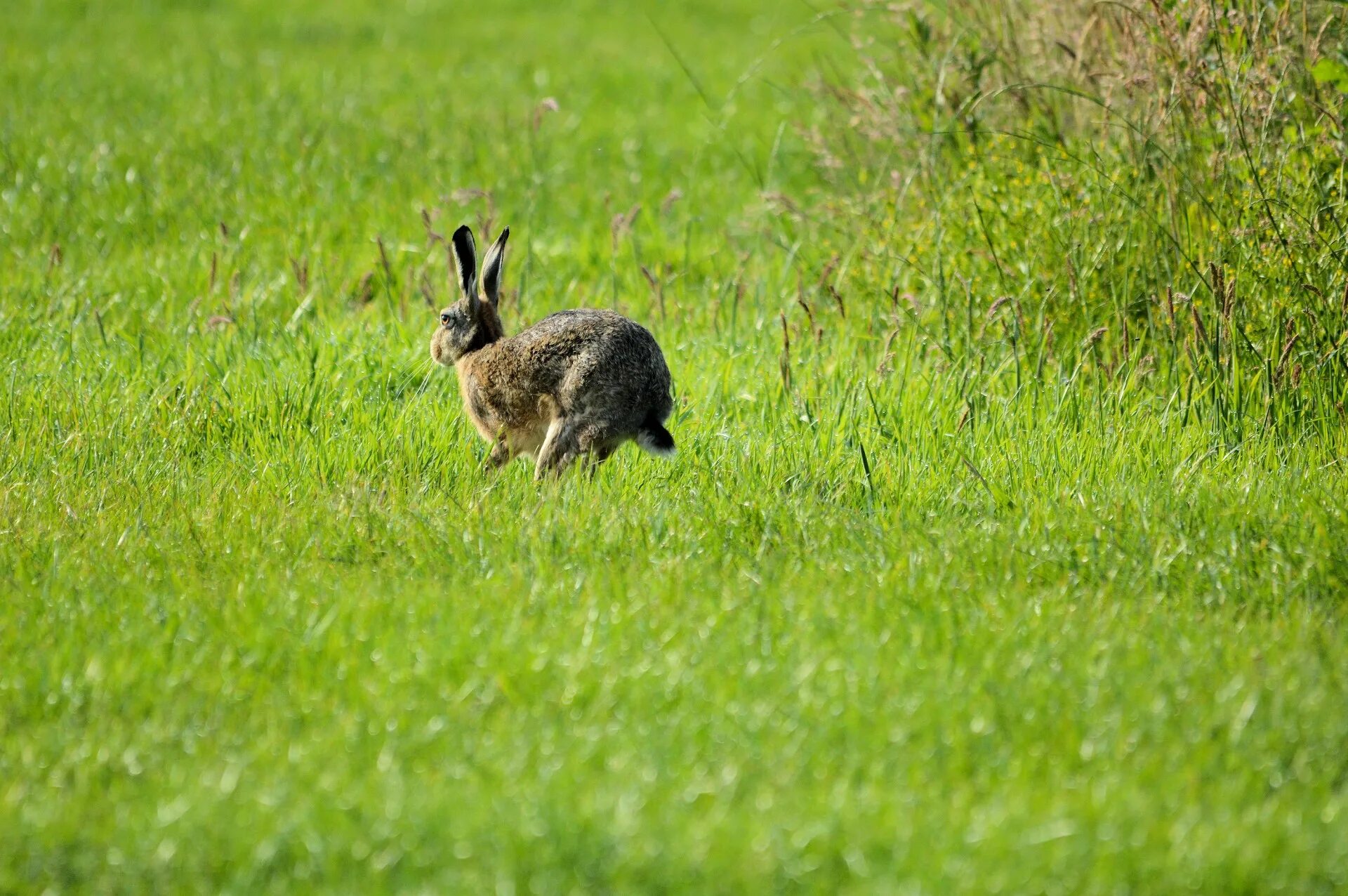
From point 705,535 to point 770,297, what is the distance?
10.3ft

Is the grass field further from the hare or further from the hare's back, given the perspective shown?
the hare's back

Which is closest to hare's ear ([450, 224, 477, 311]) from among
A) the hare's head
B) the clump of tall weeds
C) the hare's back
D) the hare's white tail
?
the hare's head

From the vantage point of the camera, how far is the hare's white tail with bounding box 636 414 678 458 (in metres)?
5.32

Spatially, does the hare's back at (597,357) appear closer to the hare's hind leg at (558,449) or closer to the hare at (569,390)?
the hare at (569,390)

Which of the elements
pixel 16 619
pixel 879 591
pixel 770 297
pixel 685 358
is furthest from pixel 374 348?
pixel 879 591

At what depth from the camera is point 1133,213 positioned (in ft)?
21.3

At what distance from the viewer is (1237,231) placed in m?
5.73

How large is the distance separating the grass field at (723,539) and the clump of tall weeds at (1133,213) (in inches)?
1.5

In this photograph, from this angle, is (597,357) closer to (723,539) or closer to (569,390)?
(569,390)

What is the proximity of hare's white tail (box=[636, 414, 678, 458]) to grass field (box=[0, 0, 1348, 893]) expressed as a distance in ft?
0.48

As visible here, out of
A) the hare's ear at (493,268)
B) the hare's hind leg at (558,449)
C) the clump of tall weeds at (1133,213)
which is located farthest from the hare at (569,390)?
the clump of tall weeds at (1133,213)

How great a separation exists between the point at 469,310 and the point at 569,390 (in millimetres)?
886

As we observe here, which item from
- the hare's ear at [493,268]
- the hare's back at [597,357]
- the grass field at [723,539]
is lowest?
the grass field at [723,539]

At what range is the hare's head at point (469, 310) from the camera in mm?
5922
